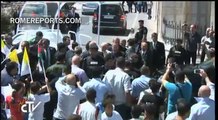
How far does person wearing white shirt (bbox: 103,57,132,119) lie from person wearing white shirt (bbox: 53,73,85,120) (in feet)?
2.12

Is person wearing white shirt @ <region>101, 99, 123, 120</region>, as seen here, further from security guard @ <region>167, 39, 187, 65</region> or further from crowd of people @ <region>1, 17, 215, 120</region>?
security guard @ <region>167, 39, 187, 65</region>

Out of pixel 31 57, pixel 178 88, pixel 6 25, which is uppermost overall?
pixel 6 25

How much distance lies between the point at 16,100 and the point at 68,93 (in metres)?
0.79

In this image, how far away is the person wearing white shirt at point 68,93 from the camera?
761 centimetres

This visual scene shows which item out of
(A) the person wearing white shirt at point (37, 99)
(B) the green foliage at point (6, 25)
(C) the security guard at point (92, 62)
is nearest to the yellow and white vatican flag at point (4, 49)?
(C) the security guard at point (92, 62)

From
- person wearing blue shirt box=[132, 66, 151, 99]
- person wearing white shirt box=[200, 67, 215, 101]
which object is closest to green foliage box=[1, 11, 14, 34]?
person wearing blue shirt box=[132, 66, 151, 99]

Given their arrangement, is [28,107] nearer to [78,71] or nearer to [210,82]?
[78,71]

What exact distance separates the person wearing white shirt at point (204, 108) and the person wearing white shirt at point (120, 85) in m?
1.61

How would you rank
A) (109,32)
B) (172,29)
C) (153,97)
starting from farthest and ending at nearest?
1. (109,32)
2. (172,29)
3. (153,97)

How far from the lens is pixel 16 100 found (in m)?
7.23

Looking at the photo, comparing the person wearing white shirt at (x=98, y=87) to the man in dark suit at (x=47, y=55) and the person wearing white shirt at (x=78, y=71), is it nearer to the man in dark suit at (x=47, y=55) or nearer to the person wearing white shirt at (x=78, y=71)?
the person wearing white shirt at (x=78, y=71)

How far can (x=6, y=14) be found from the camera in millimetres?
17484

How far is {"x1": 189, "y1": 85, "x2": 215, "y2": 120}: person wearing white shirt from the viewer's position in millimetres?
6704

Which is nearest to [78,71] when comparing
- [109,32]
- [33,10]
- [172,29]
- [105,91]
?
[105,91]
